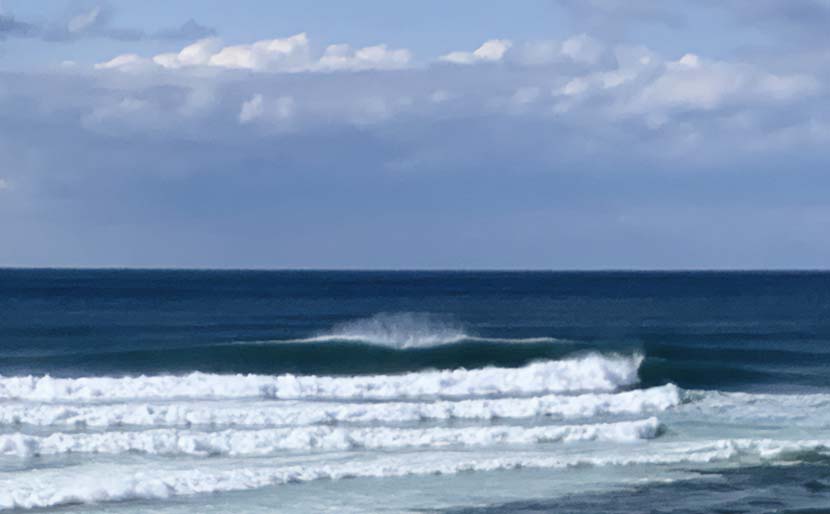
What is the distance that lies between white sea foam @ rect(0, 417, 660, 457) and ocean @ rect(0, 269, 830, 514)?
0.04 metres

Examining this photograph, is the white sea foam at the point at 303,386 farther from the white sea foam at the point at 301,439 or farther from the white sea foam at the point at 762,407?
the white sea foam at the point at 301,439

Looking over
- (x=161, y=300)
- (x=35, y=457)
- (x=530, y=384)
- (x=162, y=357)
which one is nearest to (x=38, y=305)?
(x=161, y=300)

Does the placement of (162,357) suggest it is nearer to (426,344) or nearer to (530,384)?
(426,344)

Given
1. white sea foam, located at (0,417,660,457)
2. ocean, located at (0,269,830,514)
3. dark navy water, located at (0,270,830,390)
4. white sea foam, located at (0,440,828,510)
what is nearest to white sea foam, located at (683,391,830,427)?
ocean, located at (0,269,830,514)

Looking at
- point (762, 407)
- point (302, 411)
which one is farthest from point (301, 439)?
point (762, 407)

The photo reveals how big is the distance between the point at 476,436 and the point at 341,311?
167ft

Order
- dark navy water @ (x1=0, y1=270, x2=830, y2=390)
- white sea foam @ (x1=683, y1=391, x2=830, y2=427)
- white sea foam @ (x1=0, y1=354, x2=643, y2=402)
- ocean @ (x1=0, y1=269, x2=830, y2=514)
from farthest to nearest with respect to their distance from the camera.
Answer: dark navy water @ (x1=0, y1=270, x2=830, y2=390)
white sea foam @ (x1=0, y1=354, x2=643, y2=402)
white sea foam @ (x1=683, y1=391, x2=830, y2=427)
ocean @ (x1=0, y1=269, x2=830, y2=514)

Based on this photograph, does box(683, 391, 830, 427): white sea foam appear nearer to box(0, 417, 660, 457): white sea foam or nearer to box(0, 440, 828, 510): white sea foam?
box(0, 417, 660, 457): white sea foam

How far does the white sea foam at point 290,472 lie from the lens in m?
17.0

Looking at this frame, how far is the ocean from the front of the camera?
1731cm

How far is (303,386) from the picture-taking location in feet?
94.1

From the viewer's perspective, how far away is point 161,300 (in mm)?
85000

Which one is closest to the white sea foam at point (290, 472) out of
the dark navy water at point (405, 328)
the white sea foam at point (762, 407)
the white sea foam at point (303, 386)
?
the white sea foam at point (762, 407)

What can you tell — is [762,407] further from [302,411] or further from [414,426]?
[302,411]
